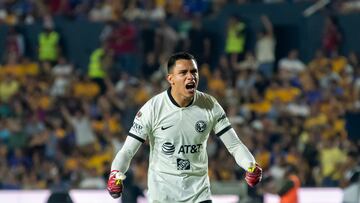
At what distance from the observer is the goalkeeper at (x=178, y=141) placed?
26.2 feet

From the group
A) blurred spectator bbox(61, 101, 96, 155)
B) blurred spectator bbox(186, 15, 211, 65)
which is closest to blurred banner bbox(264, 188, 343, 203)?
blurred spectator bbox(61, 101, 96, 155)

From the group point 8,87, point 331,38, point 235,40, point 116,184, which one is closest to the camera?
point 116,184

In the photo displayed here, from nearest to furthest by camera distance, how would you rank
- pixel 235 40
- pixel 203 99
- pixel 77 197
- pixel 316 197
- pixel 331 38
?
pixel 203 99, pixel 316 197, pixel 77 197, pixel 331 38, pixel 235 40

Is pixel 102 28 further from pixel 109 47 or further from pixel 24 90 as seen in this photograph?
pixel 24 90

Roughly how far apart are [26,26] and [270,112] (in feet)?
19.8

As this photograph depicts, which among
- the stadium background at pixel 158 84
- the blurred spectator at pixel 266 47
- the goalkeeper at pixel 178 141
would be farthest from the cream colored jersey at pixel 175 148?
the blurred spectator at pixel 266 47

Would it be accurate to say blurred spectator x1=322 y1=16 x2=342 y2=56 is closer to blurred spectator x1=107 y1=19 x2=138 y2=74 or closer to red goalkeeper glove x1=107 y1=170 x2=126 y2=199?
blurred spectator x1=107 y1=19 x2=138 y2=74

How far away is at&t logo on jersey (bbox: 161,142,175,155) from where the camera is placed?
8.04 meters

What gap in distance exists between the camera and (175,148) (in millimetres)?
8039

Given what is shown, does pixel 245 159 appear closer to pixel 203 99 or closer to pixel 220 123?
pixel 220 123

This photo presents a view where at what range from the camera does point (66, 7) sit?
21281 millimetres

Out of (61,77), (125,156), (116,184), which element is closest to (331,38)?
(61,77)

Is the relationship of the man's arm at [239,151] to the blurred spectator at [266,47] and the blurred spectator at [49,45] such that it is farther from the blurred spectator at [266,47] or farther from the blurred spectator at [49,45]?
the blurred spectator at [49,45]

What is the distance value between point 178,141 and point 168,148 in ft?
0.31
